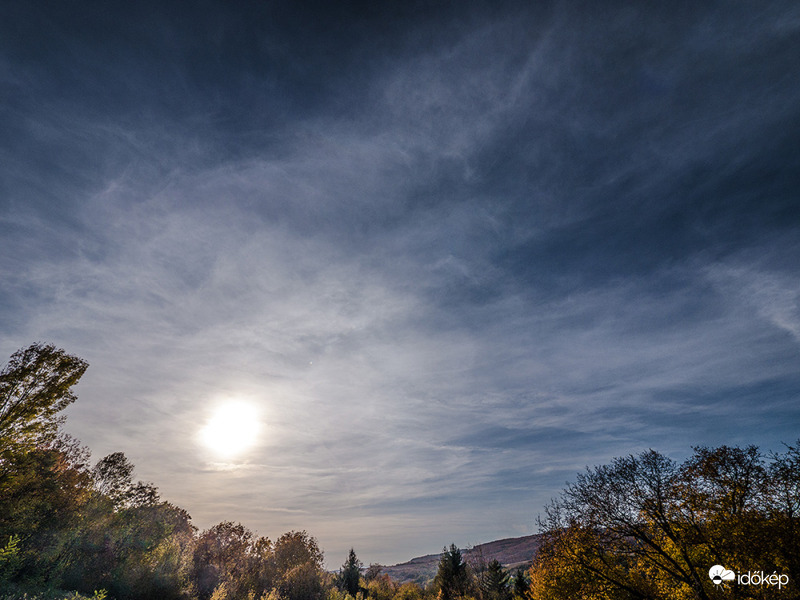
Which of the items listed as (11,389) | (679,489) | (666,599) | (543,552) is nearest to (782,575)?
(679,489)

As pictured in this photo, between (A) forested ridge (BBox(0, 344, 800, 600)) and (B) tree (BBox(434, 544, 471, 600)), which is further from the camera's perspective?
(B) tree (BBox(434, 544, 471, 600))

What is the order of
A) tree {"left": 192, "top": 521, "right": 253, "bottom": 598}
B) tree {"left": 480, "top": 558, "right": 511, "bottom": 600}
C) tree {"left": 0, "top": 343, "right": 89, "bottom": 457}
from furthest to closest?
tree {"left": 480, "top": 558, "right": 511, "bottom": 600} < tree {"left": 192, "top": 521, "right": 253, "bottom": 598} < tree {"left": 0, "top": 343, "right": 89, "bottom": 457}

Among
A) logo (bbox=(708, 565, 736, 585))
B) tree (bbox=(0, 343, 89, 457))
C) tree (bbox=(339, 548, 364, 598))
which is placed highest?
tree (bbox=(0, 343, 89, 457))

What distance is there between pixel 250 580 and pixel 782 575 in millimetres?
43031

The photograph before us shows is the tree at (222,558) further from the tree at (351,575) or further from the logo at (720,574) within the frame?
the logo at (720,574)

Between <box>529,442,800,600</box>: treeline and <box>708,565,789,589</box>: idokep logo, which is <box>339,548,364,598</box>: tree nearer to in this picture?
<box>529,442,800,600</box>: treeline

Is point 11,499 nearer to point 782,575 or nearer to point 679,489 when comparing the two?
point 679,489

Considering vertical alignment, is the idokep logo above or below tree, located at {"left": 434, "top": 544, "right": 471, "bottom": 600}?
above

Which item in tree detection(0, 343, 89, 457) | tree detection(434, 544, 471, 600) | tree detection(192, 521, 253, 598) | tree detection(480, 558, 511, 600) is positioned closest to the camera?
tree detection(0, 343, 89, 457)

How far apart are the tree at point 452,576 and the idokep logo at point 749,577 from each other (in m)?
36.2

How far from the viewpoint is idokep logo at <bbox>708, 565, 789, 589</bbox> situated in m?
20.3

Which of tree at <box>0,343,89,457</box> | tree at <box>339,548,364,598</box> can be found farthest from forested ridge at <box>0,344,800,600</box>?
tree at <box>339,548,364,598</box>

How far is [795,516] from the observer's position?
21.5 metres

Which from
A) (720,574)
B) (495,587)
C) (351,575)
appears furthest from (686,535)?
(351,575)
